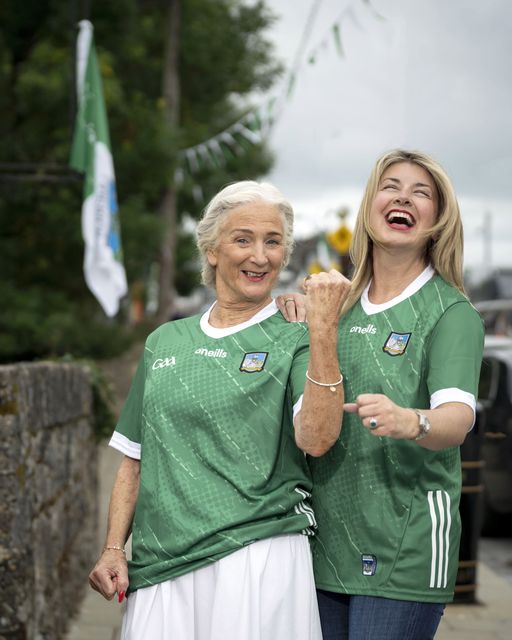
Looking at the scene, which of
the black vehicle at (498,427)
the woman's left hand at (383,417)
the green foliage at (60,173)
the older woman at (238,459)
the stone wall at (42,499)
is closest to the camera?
the woman's left hand at (383,417)

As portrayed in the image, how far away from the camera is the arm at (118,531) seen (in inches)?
118

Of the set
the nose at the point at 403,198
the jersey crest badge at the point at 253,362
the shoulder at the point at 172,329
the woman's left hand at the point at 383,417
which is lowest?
the woman's left hand at the point at 383,417

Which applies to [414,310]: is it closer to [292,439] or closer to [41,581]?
[292,439]

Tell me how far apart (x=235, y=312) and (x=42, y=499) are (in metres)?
2.66

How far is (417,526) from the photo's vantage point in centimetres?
284

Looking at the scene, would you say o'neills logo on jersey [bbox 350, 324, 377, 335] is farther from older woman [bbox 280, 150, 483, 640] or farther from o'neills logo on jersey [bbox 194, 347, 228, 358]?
o'neills logo on jersey [bbox 194, 347, 228, 358]

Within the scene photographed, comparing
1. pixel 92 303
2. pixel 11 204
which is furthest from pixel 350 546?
pixel 92 303

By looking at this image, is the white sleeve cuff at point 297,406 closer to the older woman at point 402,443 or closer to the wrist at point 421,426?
the older woman at point 402,443

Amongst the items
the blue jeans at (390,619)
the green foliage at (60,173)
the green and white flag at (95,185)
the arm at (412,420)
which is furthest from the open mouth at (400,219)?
the green foliage at (60,173)

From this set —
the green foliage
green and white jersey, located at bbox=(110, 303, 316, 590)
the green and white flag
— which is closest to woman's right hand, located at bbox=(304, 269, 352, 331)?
green and white jersey, located at bbox=(110, 303, 316, 590)

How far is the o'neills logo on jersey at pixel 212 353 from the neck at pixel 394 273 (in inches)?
16.4

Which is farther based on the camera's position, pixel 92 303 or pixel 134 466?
pixel 92 303

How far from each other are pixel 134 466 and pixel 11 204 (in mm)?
15411

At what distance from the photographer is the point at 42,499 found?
5.42m
